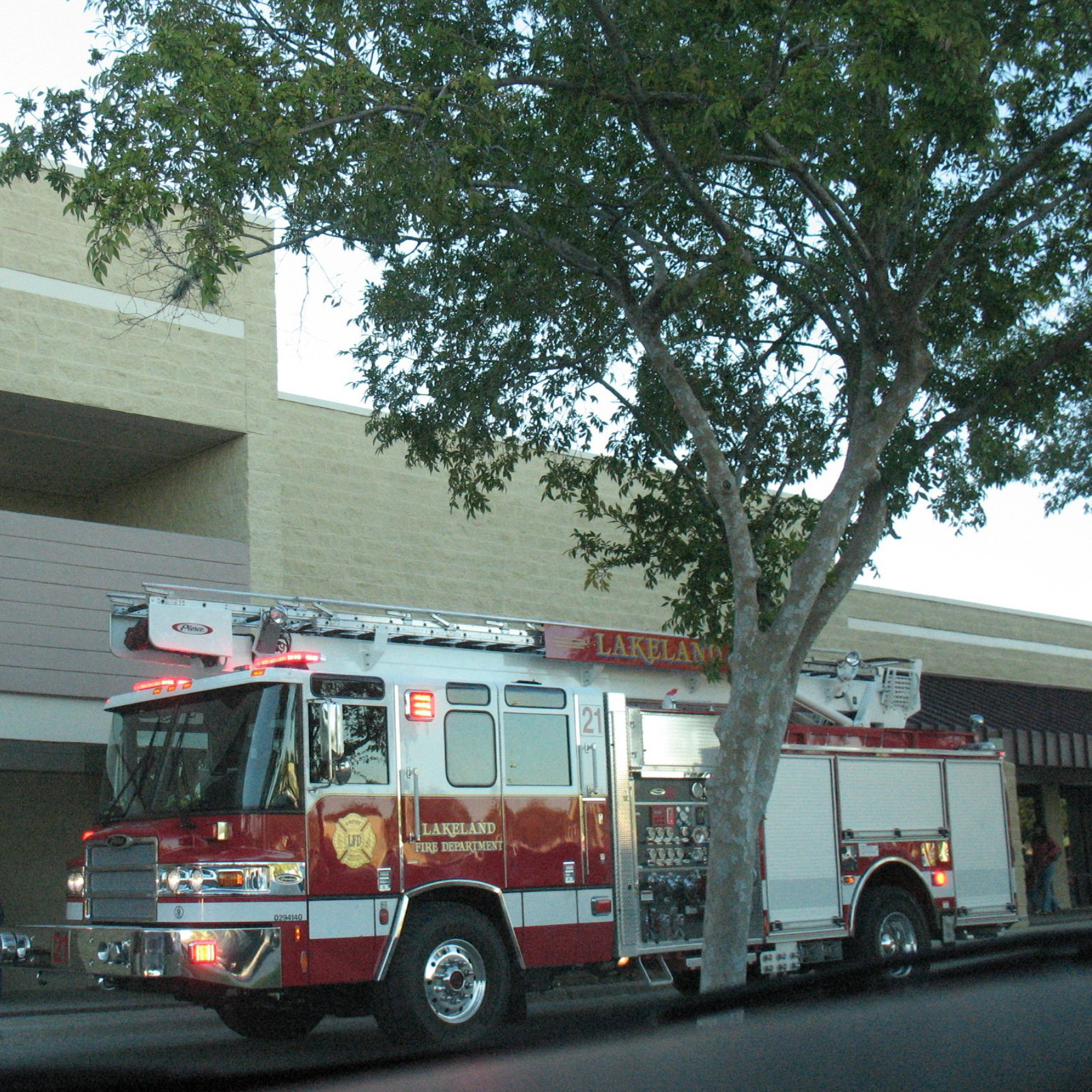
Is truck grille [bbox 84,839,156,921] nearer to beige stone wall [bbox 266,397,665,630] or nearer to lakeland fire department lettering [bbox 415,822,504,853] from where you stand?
lakeland fire department lettering [bbox 415,822,504,853]

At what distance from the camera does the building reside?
685 inches

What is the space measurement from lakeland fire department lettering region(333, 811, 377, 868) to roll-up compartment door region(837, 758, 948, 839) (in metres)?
5.45

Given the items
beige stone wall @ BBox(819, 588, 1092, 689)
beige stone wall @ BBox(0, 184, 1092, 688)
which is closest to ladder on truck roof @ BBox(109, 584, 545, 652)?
beige stone wall @ BBox(0, 184, 1092, 688)

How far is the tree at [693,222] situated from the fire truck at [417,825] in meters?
1.40

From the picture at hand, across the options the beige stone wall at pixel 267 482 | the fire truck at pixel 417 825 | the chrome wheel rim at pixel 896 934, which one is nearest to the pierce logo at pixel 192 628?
the fire truck at pixel 417 825

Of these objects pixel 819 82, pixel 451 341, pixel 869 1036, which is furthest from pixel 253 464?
pixel 869 1036

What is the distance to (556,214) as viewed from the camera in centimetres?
1224

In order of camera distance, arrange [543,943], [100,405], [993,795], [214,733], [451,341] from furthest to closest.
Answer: [100,405] < [993,795] < [451,341] < [543,943] < [214,733]

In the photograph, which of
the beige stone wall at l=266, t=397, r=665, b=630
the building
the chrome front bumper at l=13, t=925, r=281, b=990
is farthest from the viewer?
the beige stone wall at l=266, t=397, r=665, b=630

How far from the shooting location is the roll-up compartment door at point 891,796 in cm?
1392

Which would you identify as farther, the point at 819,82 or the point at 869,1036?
the point at 819,82

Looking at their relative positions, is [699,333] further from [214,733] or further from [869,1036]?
[869,1036]

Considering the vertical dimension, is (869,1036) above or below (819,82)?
below

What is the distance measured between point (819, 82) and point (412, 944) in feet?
23.0
